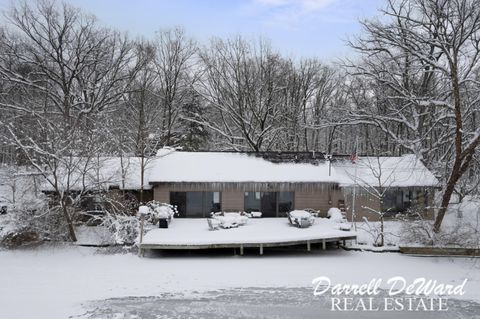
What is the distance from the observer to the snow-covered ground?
12.8 m

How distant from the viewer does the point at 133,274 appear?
15078mm

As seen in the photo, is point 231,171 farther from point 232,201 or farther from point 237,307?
point 237,307

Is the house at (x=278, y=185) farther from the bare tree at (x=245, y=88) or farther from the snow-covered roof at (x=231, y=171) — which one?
the bare tree at (x=245, y=88)

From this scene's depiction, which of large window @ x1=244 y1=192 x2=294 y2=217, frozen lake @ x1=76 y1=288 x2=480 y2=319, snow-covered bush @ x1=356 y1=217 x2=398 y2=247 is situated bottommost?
frozen lake @ x1=76 y1=288 x2=480 y2=319

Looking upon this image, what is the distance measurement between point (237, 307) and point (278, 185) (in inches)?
409

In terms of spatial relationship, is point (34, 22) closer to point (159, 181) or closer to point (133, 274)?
point (159, 181)

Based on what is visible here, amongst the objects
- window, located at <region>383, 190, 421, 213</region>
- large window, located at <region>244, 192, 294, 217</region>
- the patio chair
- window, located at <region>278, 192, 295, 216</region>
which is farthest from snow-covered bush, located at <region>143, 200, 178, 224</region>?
window, located at <region>383, 190, 421, 213</region>

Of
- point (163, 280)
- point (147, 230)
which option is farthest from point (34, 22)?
point (163, 280)

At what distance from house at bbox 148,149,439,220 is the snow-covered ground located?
13.7ft

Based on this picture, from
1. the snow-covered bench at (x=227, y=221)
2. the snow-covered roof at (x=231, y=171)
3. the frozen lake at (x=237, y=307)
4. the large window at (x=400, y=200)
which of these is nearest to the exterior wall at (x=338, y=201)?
the large window at (x=400, y=200)

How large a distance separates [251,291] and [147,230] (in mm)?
7544

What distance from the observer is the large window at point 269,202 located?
22250 mm

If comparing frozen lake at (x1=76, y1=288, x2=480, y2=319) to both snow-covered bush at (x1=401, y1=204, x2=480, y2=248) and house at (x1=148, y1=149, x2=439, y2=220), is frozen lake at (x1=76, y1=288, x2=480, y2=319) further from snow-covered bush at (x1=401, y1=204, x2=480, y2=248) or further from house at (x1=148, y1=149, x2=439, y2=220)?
house at (x1=148, y1=149, x2=439, y2=220)

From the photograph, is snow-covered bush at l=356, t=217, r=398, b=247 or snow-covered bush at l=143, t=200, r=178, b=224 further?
snow-covered bush at l=143, t=200, r=178, b=224
